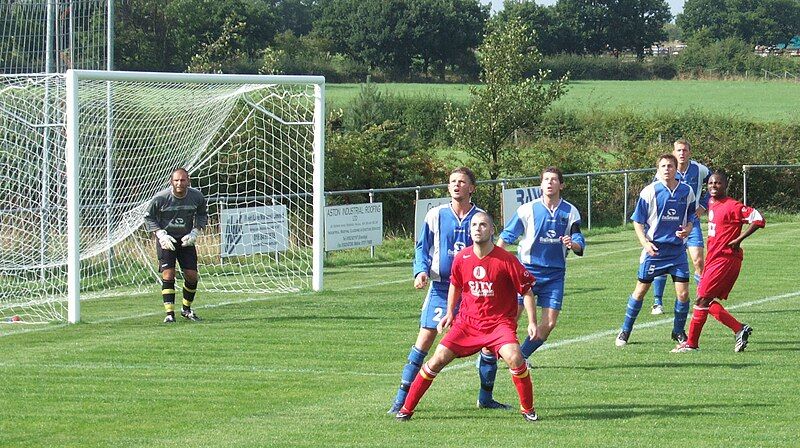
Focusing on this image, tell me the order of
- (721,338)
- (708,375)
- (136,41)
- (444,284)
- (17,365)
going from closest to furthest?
(444,284), (708,375), (17,365), (721,338), (136,41)

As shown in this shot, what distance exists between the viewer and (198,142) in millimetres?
18359

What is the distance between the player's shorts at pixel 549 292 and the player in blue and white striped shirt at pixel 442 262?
1.37m

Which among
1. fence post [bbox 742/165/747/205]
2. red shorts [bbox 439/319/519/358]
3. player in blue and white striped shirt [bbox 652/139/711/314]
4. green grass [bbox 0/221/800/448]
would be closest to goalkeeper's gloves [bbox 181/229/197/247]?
green grass [bbox 0/221/800/448]

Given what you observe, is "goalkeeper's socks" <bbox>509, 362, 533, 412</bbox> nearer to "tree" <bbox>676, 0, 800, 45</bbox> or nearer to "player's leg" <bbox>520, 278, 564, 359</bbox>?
"player's leg" <bbox>520, 278, 564, 359</bbox>

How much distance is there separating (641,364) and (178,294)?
27.6 ft

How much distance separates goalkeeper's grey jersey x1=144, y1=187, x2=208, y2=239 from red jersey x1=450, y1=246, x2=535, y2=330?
645cm

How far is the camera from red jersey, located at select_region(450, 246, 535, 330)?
870cm

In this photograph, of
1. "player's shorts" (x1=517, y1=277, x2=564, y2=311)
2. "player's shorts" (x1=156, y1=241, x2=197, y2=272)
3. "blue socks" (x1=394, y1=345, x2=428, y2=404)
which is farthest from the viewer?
"player's shorts" (x1=156, y1=241, x2=197, y2=272)

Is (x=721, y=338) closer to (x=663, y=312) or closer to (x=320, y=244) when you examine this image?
(x=663, y=312)

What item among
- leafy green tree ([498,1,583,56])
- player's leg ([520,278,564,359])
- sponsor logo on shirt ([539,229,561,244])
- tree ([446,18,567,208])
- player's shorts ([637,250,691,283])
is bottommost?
player's leg ([520,278,564,359])

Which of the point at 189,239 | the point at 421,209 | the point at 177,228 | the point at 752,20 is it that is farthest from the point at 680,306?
the point at 752,20

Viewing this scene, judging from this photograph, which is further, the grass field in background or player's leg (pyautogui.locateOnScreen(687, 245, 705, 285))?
the grass field in background

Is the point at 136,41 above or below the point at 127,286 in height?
above

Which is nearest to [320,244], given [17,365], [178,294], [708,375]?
[178,294]
